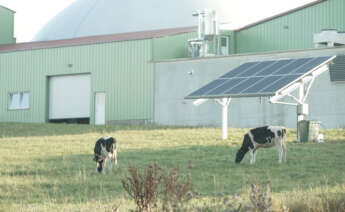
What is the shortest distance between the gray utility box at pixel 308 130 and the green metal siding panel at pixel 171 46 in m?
17.7

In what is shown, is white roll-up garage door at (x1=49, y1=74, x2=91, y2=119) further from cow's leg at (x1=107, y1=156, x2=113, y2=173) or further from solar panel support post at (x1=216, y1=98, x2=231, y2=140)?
cow's leg at (x1=107, y1=156, x2=113, y2=173)

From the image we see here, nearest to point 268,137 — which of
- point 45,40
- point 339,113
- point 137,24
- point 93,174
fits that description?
point 93,174

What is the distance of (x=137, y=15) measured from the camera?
5784 cm

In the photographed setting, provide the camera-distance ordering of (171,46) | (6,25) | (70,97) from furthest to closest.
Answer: (6,25), (70,97), (171,46)

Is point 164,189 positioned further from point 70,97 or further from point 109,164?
point 70,97

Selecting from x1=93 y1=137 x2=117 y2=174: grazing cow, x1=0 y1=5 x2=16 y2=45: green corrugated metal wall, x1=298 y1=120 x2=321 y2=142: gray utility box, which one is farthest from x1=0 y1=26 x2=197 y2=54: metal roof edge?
x1=93 y1=137 x2=117 y2=174: grazing cow

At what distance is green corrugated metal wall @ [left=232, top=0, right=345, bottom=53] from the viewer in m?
48.6

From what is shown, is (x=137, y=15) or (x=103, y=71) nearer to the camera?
(x=103, y=71)

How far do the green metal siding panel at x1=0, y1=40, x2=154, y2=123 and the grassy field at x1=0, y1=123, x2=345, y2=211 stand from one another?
36.4 feet

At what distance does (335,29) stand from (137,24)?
15729 mm

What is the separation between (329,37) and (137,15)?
57.0ft

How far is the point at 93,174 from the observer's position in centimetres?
2156

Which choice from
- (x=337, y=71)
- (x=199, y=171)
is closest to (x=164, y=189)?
(x=199, y=171)

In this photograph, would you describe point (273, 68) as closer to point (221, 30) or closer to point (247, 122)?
point (247, 122)
